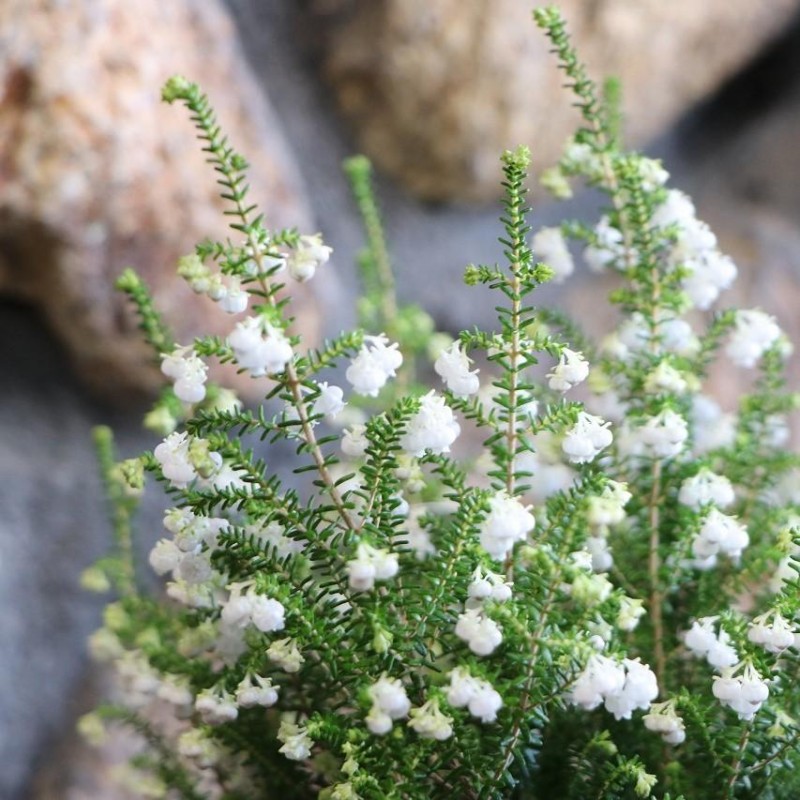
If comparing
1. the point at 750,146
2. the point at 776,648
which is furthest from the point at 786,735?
the point at 750,146

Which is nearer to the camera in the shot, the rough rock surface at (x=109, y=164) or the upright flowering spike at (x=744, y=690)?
the upright flowering spike at (x=744, y=690)

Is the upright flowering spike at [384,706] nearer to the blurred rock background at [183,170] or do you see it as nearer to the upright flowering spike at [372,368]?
the upright flowering spike at [372,368]

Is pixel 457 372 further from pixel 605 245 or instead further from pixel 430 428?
pixel 605 245

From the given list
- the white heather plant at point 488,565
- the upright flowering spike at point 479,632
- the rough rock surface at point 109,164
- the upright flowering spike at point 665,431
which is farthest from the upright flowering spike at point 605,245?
the rough rock surface at point 109,164

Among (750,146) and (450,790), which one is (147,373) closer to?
(450,790)

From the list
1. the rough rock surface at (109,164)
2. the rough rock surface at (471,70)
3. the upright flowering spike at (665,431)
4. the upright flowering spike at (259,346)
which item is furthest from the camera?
the rough rock surface at (471,70)

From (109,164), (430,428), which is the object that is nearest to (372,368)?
(430,428)
